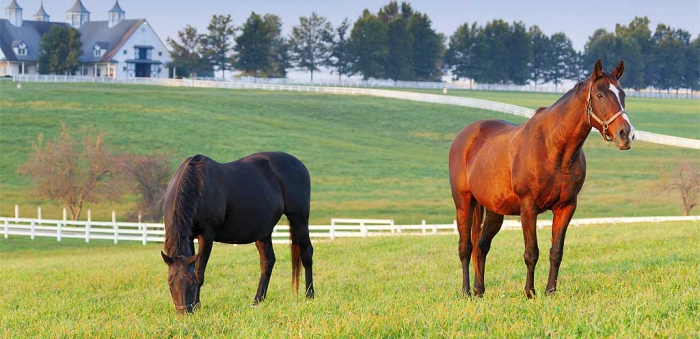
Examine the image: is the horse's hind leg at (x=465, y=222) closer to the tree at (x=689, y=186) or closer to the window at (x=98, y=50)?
the tree at (x=689, y=186)

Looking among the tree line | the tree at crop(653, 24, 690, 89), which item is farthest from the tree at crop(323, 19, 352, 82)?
the tree at crop(653, 24, 690, 89)

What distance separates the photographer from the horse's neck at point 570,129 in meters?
8.68

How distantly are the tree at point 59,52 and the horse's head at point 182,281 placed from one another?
101792 mm

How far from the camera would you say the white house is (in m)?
112

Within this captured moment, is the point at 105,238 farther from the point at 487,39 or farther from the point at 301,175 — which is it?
the point at 487,39

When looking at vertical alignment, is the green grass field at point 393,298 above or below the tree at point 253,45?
A: below

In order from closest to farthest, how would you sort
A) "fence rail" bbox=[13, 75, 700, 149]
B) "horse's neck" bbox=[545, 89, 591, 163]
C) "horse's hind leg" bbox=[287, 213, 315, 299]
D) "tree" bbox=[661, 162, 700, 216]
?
"horse's neck" bbox=[545, 89, 591, 163]
"horse's hind leg" bbox=[287, 213, 315, 299]
"tree" bbox=[661, 162, 700, 216]
"fence rail" bbox=[13, 75, 700, 149]

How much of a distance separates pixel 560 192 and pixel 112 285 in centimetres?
804

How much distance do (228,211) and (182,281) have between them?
1.75 m

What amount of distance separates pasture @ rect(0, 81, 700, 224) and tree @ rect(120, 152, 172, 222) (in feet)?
6.28

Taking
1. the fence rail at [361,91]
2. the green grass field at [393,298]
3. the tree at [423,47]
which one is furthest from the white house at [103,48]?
the green grass field at [393,298]

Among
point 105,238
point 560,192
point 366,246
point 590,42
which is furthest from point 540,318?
point 590,42

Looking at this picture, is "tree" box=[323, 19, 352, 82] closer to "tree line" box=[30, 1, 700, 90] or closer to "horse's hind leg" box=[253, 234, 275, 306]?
"tree line" box=[30, 1, 700, 90]

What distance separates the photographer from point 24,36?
11462cm
